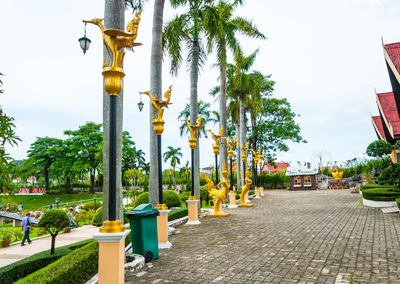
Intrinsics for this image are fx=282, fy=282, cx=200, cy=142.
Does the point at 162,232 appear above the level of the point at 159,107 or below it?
below

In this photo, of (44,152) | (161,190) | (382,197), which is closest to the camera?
(161,190)

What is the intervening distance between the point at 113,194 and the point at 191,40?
12.2 meters

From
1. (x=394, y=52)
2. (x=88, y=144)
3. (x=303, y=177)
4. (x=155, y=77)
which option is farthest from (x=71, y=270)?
(x=88, y=144)

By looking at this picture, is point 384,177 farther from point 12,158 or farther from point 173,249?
point 12,158

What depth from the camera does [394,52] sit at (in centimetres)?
1625

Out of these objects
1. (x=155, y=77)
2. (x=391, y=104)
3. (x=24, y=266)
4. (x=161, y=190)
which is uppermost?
(x=391, y=104)

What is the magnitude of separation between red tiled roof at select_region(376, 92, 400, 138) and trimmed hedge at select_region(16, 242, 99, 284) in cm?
2113

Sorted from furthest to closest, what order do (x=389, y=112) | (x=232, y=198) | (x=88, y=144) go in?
1. (x=88, y=144)
2. (x=389, y=112)
3. (x=232, y=198)

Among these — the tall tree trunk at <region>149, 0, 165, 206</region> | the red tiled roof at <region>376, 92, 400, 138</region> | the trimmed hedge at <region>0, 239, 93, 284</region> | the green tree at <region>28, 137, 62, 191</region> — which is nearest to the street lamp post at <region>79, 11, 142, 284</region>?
the trimmed hedge at <region>0, 239, 93, 284</region>

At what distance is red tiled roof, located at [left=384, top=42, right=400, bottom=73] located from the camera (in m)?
15.5

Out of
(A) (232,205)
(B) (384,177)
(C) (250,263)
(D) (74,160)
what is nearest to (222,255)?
(C) (250,263)

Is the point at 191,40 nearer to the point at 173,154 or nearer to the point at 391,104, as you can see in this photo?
the point at 391,104

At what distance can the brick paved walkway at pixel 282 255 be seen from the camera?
4797mm

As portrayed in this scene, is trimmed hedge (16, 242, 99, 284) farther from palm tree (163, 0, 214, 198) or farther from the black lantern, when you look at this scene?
palm tree (163, 0, 214, 198)
